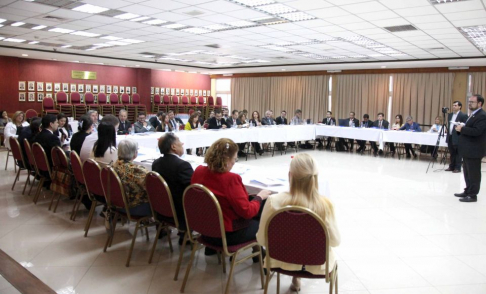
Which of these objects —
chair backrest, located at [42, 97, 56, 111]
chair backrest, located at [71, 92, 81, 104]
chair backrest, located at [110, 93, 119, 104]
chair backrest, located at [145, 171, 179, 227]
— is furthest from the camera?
chair backrest, located at [110, 93, 119, 104]

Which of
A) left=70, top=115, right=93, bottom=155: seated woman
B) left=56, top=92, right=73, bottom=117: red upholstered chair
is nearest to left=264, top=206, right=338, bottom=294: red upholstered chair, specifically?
left=70, top=115, right=93, bottom=155: seated woman

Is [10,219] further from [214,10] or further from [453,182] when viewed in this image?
[453,182]

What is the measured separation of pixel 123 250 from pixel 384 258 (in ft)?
8.15

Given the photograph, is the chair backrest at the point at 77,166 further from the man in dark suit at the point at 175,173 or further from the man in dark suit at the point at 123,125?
the man in dark suit at the point at 123,125

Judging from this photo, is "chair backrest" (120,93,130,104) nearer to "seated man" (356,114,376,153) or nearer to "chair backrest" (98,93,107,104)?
"chair backrest" (98,93,107,104)

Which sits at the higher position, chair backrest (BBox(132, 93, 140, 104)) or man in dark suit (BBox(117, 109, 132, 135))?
chair backrest (BBox(132, 93, 140, 104))

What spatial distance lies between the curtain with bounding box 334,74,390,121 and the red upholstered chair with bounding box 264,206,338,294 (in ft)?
41.7

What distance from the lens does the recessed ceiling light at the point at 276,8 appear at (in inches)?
216

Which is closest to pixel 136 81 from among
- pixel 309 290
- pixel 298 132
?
pixel 298 132

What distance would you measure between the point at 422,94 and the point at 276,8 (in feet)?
30.3

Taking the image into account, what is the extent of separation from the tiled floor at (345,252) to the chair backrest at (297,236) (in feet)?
2.54

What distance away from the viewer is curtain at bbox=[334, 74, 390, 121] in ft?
44.9

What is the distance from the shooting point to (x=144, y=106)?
1545cm

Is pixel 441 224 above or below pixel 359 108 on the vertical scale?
below
